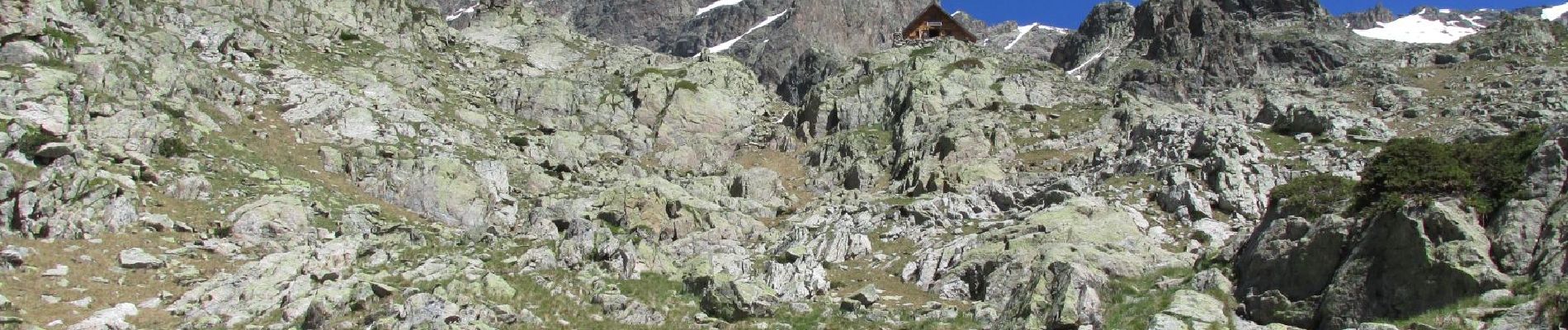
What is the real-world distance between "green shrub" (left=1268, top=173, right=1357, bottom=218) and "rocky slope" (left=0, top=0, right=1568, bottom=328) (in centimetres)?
15

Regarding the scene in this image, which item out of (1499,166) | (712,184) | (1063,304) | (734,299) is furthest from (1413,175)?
(712,184)

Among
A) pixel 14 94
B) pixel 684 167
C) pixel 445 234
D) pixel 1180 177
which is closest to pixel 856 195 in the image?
pixel 684 167

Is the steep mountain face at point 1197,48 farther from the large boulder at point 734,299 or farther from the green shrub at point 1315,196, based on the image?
the large boulder at point 734,299

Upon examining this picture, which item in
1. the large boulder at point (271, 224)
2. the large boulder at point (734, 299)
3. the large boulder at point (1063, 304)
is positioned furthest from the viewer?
the large boulder at point (271, 224)

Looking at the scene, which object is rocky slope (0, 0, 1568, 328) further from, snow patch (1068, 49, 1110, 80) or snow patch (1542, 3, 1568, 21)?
snow patch (1542, 3, 1568, 21)

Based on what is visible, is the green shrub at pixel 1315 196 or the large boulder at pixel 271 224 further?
the large boulder at pixel 271 224

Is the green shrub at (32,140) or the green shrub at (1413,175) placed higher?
the green shrub at (1413,175)

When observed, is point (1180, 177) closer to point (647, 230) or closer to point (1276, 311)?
point (1276, 311)

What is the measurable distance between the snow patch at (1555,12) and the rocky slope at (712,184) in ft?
478

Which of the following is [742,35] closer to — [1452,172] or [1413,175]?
[1413,175]

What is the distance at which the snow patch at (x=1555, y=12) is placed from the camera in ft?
556

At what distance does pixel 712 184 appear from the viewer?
45.4 meters

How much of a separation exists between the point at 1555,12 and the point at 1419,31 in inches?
1840

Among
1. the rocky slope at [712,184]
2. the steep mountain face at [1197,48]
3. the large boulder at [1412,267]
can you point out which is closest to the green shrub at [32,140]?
the rocky slope at [712,184]
